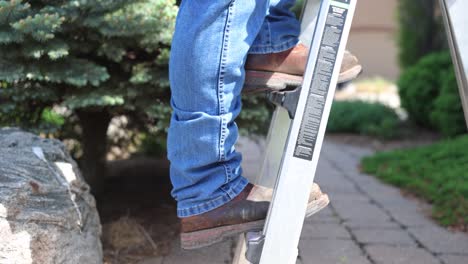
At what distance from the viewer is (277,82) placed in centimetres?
167

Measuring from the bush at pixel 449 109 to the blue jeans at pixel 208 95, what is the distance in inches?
146

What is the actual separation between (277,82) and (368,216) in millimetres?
1568

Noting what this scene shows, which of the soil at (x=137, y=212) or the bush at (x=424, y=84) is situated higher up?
the bush at (x=424, y=84)

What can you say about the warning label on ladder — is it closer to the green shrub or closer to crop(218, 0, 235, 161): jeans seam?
crop(218, 0, 235, 161): jeans seam

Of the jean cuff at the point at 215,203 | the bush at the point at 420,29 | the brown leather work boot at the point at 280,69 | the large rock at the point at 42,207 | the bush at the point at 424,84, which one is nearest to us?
the jean cuff at the point at 215,203

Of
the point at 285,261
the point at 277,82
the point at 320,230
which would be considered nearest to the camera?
the point at 285,261

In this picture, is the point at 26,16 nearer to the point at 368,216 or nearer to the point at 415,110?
the point at 368,216

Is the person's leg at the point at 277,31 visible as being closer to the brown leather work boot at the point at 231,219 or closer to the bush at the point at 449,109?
the brown leather work boot at the point at 231,219

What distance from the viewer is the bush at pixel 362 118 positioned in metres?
5.79

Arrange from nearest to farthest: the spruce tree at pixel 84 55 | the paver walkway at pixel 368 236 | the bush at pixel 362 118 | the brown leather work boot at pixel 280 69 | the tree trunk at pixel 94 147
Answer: the brown leather work boot at pixel 280 69
the spruce tree at pixel 84 55
the paver walkway at pixel 368 236
the tree trunk at pixel 94 147
the bush at pixel 362 118

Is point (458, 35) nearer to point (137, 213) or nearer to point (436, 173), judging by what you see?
point (137, 213)

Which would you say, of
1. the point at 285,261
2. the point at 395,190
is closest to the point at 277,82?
the point at 285,261

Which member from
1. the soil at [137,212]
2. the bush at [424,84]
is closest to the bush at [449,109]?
the bush at [424,84]

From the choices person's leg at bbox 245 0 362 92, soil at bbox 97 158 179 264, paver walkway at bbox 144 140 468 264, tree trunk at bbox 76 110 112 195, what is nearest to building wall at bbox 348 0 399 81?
paver walkway at bbox 144 140 468 264
